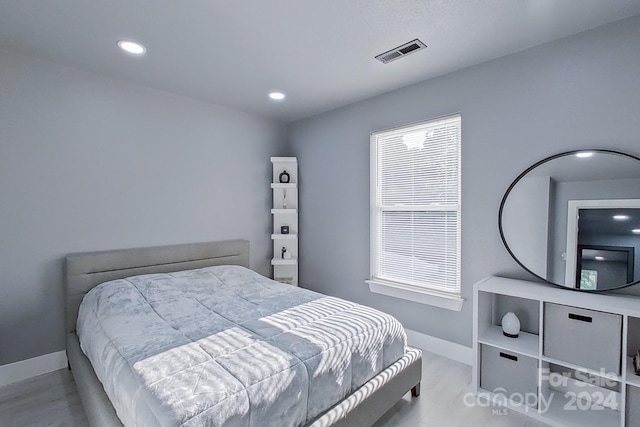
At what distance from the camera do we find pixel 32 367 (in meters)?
2.32

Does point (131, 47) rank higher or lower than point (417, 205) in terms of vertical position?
higher

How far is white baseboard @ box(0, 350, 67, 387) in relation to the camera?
7.29 ft

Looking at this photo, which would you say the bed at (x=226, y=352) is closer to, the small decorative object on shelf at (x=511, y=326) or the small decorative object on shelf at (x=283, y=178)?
the small decorative object on shelf at (x=511, y=326)

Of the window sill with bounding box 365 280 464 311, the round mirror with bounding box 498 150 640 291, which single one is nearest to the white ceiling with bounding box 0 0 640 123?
the round mirror with bounding box 498 150 640 291

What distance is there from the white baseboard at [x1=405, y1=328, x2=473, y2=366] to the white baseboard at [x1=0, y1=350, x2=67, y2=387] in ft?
10.1

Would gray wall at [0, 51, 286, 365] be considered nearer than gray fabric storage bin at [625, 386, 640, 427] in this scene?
No

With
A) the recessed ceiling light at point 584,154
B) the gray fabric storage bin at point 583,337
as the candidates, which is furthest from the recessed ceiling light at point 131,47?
the gray fabric storage bin at point 583,337

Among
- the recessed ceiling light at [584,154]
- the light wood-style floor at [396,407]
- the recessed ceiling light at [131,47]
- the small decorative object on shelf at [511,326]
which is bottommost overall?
the light wood-style floor at [396,407]

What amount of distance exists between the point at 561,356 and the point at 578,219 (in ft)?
2.97

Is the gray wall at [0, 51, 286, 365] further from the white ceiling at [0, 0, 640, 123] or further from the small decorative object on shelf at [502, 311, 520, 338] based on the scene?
the small decorative object on shelf at [502, 311, 520, 338]

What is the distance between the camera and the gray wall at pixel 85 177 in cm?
225

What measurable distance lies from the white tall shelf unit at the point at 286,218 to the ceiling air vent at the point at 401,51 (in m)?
1.78

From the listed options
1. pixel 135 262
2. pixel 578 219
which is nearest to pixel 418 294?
pixel 578 219

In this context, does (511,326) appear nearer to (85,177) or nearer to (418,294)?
(418,294)
